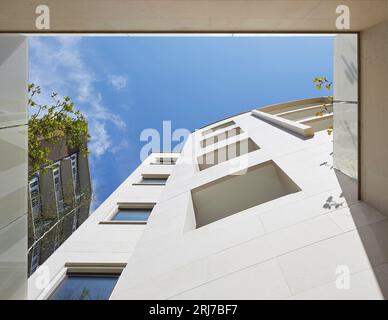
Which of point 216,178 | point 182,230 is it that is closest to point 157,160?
point 216,178

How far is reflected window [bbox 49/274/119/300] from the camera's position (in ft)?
23.7

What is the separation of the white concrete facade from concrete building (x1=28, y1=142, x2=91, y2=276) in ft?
26.4

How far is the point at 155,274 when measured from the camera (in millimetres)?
5148

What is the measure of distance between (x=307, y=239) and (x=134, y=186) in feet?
44.1

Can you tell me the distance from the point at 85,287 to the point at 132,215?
6.07 metres

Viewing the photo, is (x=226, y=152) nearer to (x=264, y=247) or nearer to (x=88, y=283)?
(x=88, y=283)

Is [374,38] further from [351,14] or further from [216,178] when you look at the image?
[216,178]

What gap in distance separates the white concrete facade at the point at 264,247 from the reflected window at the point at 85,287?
0.32 meters

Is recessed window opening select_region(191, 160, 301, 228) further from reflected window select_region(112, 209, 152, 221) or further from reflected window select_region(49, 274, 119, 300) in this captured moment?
reflected window select_region(112, 209, 152, 221)

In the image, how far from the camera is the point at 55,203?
24.9 m

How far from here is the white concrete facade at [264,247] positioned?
13.2ft

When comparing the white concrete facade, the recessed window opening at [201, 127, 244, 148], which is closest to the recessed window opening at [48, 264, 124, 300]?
the white concrete facade

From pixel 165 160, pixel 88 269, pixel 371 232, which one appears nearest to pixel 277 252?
pixel 371 232

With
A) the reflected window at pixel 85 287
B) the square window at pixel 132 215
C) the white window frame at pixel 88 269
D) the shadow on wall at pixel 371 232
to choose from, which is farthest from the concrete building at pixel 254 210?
the square window at pixel 132 215
